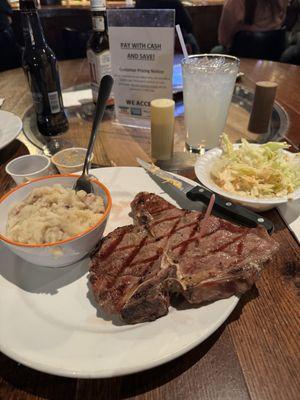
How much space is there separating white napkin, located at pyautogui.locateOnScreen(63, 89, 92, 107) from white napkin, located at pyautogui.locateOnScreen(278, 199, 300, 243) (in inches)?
72.9

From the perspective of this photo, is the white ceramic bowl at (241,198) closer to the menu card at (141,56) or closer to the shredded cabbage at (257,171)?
the shredded cabbage at (257,171)

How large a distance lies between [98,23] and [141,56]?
40 cm

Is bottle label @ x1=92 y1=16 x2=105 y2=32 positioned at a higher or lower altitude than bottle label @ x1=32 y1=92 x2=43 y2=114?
higher

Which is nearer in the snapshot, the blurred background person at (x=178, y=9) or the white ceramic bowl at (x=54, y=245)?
the white ceramic bowl at (x=54, y=245)

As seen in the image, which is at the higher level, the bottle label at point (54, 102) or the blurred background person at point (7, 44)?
the bottle label at point (54, 102)

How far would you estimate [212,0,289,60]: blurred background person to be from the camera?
16.5 ft

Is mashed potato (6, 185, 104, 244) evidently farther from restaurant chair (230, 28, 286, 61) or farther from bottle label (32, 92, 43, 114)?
restaurant chair (230, 28, 286, 61)

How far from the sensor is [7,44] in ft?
16.1

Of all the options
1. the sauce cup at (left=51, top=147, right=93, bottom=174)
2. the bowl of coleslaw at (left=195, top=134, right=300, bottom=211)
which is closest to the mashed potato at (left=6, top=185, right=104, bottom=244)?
the sauce cup at (left=51, top=147, right=93, bottom=174)

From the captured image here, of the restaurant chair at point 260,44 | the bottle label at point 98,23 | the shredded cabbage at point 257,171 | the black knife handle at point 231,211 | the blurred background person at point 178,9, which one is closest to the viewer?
the black knife handle at point 231,211

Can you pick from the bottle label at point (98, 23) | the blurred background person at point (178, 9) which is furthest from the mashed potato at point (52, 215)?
the blurred background person at point (178, 9)

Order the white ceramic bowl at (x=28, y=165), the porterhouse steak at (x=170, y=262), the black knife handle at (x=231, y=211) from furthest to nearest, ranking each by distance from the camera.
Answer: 1. the white ceramic bowl at (x=28, y=165)
2. the black knife handle at (x=231, y=211)
3. the porterhouse steak at (x=170, y=262)

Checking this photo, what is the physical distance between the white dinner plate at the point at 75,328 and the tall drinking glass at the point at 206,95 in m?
1.14

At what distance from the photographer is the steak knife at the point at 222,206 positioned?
1251mm
